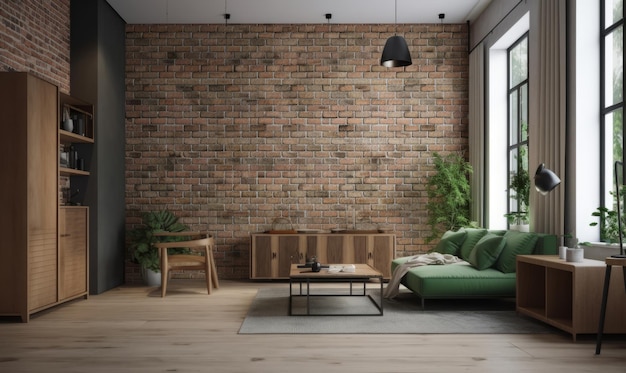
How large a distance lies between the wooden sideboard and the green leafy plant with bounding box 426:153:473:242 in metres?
0.78

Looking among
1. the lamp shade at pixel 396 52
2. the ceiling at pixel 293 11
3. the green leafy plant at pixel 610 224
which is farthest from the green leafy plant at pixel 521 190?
the ceiling at pixel 293 11

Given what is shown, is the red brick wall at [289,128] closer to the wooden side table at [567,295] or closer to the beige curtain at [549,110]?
the beige curtain at [549,110]

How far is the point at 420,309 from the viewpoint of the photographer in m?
6.09

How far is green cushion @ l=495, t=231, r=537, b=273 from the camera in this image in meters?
5.93

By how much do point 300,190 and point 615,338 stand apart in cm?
492

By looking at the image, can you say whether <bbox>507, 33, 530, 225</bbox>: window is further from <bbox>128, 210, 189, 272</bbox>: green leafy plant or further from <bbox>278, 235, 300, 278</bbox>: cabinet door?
<bbox>128, 210, 189, 272</bbox>: green leafy plant

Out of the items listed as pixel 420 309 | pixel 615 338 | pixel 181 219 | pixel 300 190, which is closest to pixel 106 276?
pixel 181 219

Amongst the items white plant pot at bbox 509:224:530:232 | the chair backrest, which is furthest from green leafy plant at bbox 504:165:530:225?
the chair backrest

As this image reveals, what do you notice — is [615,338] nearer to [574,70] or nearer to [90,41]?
[574,70]

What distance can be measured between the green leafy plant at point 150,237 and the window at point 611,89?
210 inches

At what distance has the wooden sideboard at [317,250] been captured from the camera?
822cm

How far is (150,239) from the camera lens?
8.11 m

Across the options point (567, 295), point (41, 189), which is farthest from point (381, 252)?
point (41, 189)

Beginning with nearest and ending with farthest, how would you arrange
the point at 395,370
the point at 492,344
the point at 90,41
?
1. the point at 395,370
2. the point at 492,344
3. the point at 90,41
